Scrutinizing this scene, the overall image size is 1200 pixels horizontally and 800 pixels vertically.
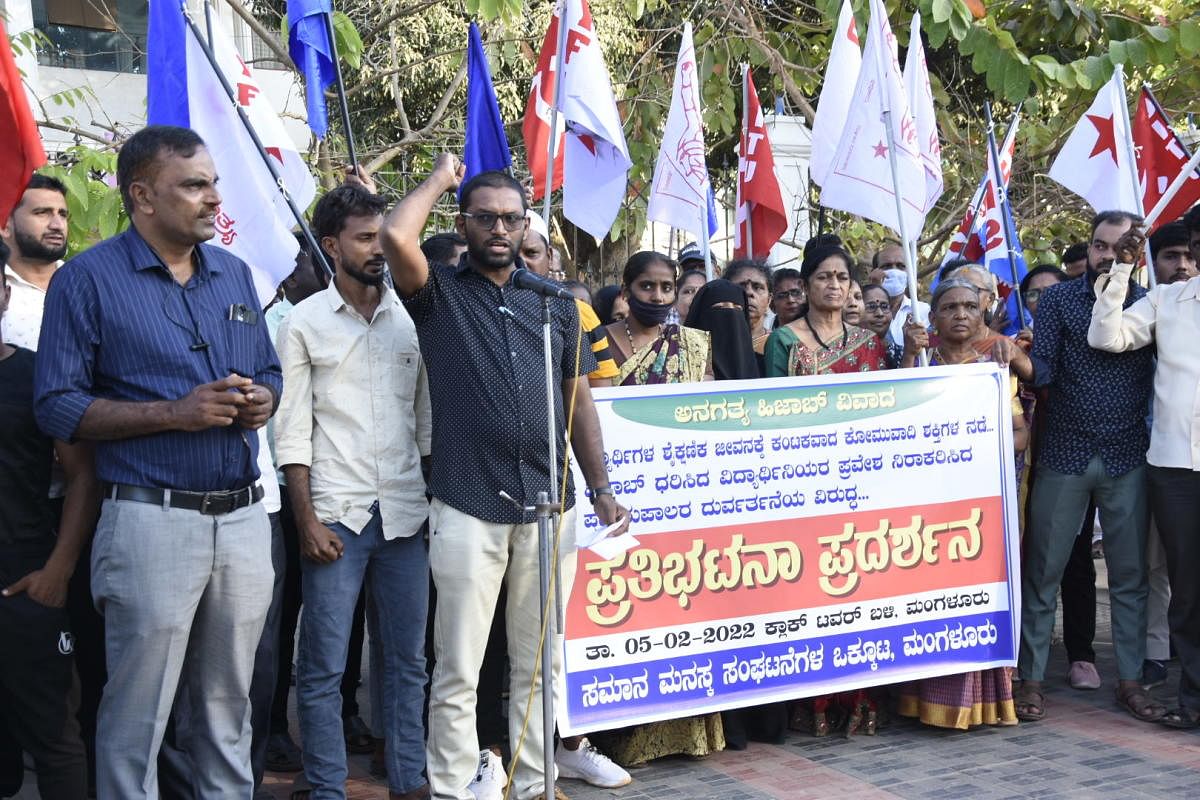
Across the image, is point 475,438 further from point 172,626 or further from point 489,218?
point 172,626

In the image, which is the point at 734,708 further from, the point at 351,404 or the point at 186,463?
the point at 186,463

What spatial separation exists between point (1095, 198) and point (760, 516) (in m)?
2.96

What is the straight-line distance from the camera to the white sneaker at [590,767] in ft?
16.8

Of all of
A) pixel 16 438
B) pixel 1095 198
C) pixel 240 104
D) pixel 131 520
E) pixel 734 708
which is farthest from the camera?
pixel 1095 198

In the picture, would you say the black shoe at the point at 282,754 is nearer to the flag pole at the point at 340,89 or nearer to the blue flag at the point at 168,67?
the flag pole at the point at 340,89

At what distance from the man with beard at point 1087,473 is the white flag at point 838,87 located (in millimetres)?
1617

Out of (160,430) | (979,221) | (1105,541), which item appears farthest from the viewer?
(979,221)

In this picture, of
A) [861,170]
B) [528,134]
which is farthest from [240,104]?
[861,170]

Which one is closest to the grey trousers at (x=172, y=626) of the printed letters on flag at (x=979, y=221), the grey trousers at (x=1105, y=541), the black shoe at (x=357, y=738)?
the black shoe at (x=357, y=738)

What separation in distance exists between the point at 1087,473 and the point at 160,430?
4.28 metres

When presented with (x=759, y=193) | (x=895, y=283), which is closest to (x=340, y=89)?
(x=759, y=193)

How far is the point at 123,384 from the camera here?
12.0 ft

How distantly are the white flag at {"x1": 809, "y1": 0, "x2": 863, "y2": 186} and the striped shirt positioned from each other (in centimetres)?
418

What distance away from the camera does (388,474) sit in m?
4.57
